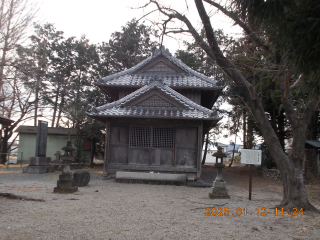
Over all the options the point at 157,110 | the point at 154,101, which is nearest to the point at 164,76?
the point at 154,101

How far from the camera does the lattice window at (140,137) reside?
13.8m

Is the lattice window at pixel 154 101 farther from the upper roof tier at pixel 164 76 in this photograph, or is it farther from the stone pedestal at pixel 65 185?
the stone pedestal at pixel 65 185

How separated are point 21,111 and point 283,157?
2244 centimetres

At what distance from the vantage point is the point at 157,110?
45.0ft

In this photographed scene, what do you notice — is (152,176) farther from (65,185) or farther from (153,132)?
(65,185)

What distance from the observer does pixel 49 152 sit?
24.3 m

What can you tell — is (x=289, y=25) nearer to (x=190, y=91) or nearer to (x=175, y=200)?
(x=175, y=200)

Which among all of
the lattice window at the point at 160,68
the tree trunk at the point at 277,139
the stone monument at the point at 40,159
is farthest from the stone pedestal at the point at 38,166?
the tree trunk at the point at 277,139

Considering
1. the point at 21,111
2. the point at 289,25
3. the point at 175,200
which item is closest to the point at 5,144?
the point at 21,111

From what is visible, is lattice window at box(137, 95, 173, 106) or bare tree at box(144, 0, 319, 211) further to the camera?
lattice window at box(137, 95, 173, 106)

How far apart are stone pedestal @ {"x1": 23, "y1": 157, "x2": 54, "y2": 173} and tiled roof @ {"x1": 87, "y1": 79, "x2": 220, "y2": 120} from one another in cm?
562

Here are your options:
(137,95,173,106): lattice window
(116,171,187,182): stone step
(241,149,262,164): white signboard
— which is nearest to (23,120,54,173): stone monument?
(116,171,187,182): stone step

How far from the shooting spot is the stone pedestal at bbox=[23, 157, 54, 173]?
16.1m

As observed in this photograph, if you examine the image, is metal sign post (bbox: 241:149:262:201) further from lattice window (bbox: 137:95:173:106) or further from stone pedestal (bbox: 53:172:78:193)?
lattice window (bbox: 137:95:173:106)
